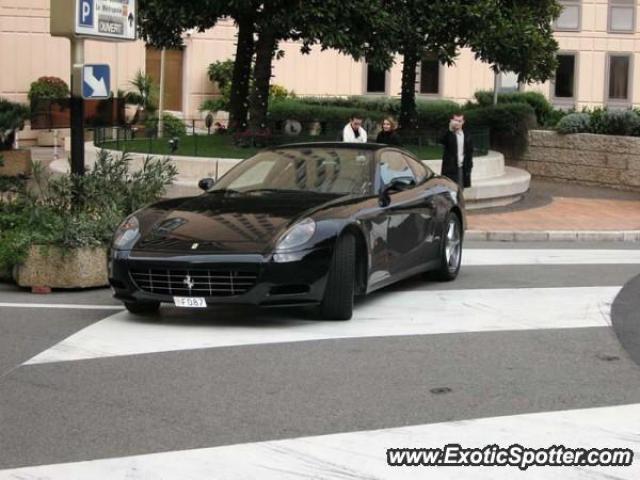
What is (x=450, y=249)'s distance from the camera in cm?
1230

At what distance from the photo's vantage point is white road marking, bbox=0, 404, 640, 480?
603 centimetres

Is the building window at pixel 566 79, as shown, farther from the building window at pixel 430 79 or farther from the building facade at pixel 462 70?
the building window at pixel 430 79


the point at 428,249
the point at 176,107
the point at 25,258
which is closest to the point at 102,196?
the point at 25,258

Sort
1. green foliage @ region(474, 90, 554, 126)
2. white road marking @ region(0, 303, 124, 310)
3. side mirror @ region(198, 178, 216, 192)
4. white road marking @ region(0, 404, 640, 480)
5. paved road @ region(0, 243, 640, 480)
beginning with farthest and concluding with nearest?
green foliage @ region(474, 90, 554, 126) < side mirror @ region(198, 178, 216, 192) < white road marking @ region(0, 303, 124, 310) < paved road @ region(0, 243, 640, 480) < white road marking @ region(0, 404, 640, 480)

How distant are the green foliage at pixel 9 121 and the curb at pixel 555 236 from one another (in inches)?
380

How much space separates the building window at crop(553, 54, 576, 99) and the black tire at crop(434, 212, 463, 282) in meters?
25.8

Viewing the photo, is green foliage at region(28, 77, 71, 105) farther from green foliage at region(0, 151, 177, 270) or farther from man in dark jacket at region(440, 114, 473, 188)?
green foliage at region(0, 151, 177, 270)

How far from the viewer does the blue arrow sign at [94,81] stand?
12.4 meters

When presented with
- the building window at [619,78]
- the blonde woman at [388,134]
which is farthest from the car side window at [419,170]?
the building window at [619,78]

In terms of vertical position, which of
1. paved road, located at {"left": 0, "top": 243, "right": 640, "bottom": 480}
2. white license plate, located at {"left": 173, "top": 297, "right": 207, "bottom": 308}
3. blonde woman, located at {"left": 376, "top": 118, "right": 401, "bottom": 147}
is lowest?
paved road, located at {"left": 0, "top": 243, "right": 640, "bottom": 480}

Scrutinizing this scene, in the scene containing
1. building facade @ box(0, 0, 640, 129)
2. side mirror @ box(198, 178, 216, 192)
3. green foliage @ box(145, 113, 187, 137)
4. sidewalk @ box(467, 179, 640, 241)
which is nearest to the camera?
side mirror @ box(198, 178, 216, 192)

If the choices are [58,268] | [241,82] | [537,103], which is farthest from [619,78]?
[58,268]

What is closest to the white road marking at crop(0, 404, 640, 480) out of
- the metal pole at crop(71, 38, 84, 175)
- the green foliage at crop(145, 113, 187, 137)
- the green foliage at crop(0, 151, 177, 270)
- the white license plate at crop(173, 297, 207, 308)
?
the white license plate at crop(173, 297, 207, 308)

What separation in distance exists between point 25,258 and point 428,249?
3.60m
